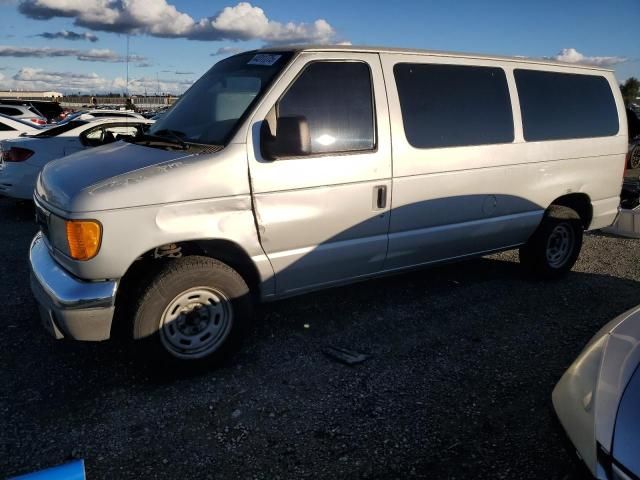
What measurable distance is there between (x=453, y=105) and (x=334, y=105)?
3.81ft

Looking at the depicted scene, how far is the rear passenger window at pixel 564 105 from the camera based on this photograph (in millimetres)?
4641

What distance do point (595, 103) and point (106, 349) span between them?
198 inches

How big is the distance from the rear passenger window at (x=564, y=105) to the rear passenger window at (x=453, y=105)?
0.92 ft

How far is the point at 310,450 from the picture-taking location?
2.70 metres

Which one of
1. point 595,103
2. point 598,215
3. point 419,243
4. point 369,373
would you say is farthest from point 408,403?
point 595,103

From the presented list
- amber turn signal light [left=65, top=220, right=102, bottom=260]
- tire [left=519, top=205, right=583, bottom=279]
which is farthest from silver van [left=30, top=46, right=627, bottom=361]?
tire [left=519, top=205, right=583, bottom=279]

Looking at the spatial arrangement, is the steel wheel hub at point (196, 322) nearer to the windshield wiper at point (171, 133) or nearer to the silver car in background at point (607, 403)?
the windshield wiper at point (171, 133)

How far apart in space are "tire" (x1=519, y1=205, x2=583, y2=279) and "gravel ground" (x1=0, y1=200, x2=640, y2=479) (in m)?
0.41

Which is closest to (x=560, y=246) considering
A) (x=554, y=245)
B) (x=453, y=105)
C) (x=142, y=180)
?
(x=554, y=245)

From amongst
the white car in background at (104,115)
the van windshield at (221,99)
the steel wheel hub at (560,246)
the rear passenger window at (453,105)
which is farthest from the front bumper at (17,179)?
the white car in background at (104,115)

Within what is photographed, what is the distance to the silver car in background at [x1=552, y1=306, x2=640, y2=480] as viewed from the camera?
173 centimetres

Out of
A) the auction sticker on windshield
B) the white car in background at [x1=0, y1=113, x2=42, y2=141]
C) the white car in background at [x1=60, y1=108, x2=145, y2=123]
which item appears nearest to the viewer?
the auction sticker on windshield

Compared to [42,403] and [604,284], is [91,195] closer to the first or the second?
[42,403]

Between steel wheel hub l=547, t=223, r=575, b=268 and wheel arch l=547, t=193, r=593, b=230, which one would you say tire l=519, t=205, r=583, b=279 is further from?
wheel arch l=547, t=193, r=593, b=230
